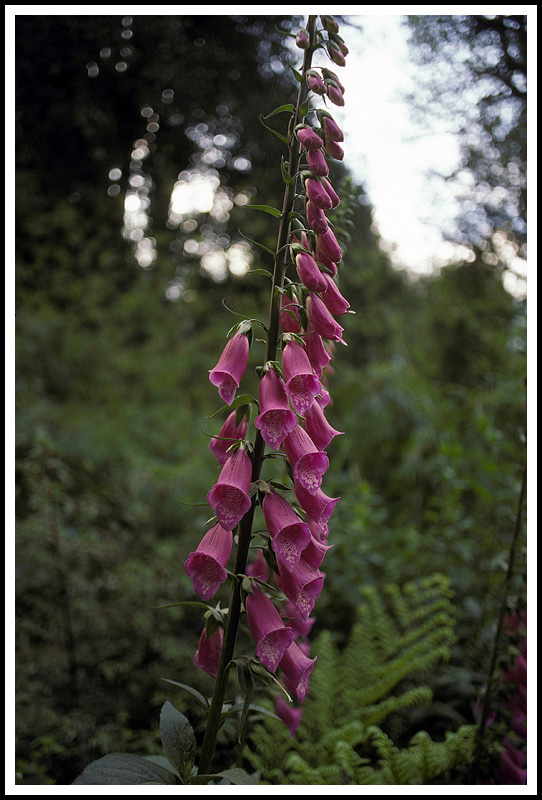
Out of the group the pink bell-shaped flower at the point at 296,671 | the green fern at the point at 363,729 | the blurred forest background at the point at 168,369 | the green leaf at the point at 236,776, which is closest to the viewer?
the green leaf at the point at 236,776

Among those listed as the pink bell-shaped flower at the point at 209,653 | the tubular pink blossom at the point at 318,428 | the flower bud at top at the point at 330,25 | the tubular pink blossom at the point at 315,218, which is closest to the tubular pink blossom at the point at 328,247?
the tubular pink blossom at the point at 315,218

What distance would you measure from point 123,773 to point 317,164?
2.94ft

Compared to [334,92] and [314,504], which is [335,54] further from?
[314,504]

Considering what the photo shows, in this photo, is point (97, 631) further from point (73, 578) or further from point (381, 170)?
point (381, 170)

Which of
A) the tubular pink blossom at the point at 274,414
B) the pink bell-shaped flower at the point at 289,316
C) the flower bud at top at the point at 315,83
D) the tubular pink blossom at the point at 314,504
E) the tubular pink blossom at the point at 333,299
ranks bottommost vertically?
the tubular pink blossom at the point at 314,504

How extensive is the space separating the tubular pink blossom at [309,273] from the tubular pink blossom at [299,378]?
0.09 m

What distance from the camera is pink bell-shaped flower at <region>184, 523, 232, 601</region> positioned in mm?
698

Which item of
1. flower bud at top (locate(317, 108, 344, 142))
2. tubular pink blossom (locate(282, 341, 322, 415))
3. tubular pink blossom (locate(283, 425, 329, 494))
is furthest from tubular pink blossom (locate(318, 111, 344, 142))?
tubular pink blossom (locate(283, 425, 329, 494))

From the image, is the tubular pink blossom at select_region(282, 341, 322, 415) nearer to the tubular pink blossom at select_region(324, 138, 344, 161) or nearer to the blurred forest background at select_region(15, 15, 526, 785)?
the tubular pink blossom at select_region(324, 138, 344, 161)

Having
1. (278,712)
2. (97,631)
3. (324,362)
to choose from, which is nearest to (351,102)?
(324,362)

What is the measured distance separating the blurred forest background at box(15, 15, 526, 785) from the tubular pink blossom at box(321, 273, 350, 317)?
0.39 meters

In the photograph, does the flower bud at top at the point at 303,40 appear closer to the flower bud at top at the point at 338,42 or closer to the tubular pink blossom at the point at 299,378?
the flower bud at top at the point at 338,42

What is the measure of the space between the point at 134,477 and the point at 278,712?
1510 millimetres

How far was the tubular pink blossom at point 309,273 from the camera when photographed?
0.72 metres
